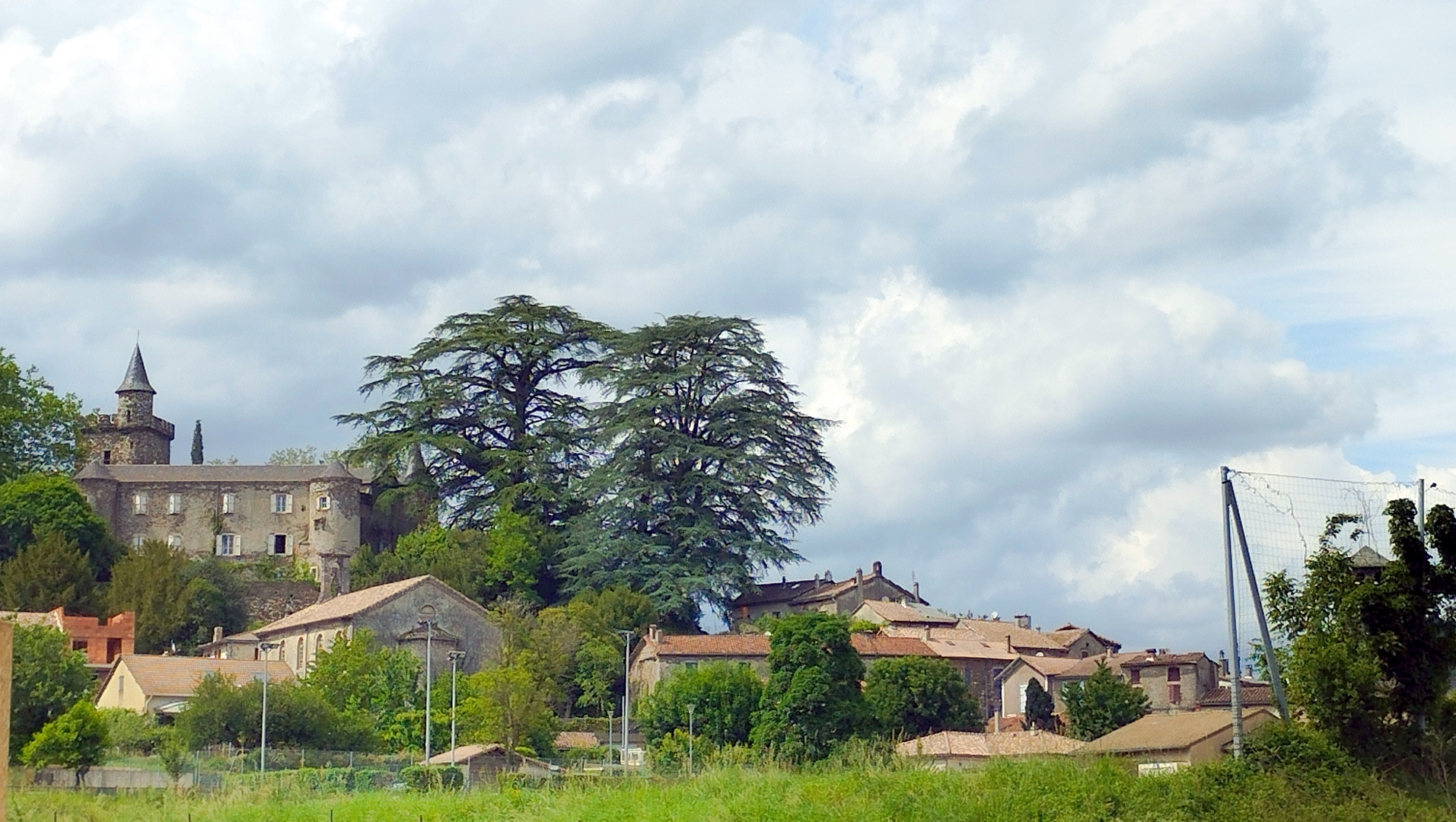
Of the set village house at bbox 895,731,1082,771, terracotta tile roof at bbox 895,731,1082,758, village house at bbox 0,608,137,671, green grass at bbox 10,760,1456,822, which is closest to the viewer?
green grass at bbox 10,760,1456,822

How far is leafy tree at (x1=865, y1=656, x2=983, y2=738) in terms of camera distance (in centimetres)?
5422

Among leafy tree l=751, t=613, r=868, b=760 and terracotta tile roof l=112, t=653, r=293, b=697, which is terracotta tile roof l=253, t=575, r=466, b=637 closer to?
terracotta tile roof l=112, t=653, r=293, b=697

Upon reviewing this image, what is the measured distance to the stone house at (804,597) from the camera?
237ft

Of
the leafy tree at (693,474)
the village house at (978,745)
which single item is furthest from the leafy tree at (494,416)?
the village house at (978,745)

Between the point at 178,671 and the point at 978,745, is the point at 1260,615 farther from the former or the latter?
the point at 178,671

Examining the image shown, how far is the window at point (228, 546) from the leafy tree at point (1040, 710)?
37.2 m

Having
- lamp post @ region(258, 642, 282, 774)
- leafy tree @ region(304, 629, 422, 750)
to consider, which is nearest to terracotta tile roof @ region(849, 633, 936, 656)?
leafy tree @ region(304, 629, 422, 750)

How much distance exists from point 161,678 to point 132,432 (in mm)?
34906

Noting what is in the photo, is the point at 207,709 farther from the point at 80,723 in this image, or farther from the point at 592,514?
the point at 592,514

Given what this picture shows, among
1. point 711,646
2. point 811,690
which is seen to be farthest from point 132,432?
point 811,690

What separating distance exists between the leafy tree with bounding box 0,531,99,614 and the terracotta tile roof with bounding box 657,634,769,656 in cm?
2277

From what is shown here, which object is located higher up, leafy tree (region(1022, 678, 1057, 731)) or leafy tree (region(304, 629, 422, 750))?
leafy tree (region(304, 629, 422, 750))

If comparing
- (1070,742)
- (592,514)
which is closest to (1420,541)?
(1070,742)

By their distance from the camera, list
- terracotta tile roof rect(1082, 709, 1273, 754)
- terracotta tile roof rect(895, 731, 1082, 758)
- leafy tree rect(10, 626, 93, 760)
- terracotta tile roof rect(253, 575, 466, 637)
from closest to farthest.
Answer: terracotta tile roof rect(1082, 709, 1273, 754), leafy tree rect(10, 626, 93, 760), terracotta tile roof rect(895, 731, 1082, 758), terracotta tile roof rect(253, 575, 466, 637)
